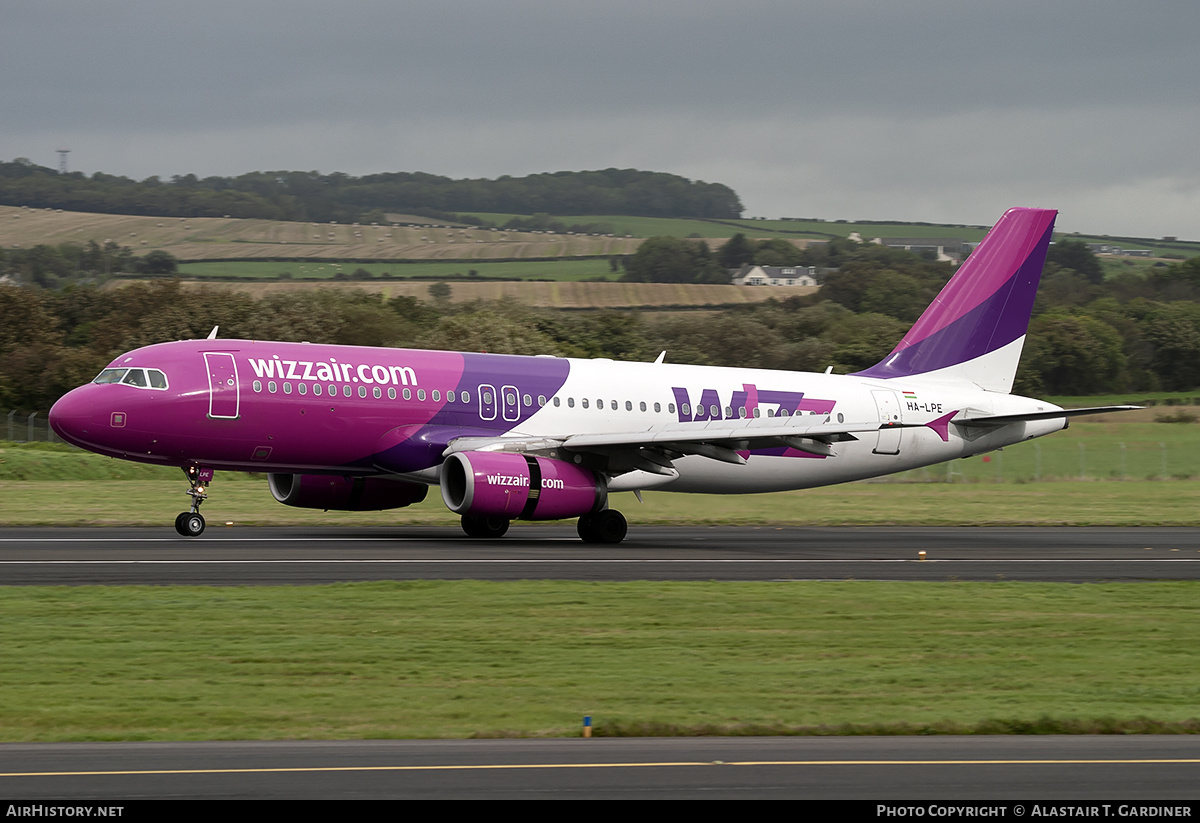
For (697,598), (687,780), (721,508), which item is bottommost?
(721,508)

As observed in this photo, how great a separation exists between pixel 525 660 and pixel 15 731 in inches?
215

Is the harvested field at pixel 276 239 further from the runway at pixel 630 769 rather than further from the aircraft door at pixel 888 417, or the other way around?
the runway at pixel 630 769

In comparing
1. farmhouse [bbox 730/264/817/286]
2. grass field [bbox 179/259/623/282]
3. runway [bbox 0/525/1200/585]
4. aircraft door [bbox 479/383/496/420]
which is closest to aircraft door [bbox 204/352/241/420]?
runway [bbox 0/525/1200/585]

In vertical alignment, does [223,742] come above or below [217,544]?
above

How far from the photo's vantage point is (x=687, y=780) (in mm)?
9680

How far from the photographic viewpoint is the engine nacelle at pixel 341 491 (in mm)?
31281

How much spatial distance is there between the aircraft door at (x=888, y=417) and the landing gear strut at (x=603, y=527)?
858 cm

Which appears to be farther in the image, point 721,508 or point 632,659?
point 721,508

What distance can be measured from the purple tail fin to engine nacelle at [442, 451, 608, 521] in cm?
1168

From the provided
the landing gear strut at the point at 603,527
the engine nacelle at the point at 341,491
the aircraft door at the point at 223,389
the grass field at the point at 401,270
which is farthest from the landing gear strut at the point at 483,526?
the grass field at the point at 401,270

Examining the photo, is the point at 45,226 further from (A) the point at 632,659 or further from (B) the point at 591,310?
(A) the point at 632,659

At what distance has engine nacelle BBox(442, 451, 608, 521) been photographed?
28.3 m

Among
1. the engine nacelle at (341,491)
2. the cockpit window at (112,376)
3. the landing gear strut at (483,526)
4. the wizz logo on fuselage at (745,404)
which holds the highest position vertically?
the cockpit window at (112,376)
